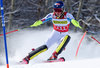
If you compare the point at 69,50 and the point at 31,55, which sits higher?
the point at 31,55

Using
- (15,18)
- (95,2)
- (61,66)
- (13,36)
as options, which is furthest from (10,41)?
(61,66)

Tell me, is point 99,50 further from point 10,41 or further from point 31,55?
point 10,41

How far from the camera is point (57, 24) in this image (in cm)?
509

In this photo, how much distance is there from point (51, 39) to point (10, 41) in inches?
360

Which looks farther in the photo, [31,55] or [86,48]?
[86,48]

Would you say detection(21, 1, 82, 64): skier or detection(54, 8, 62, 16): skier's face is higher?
detection(54, 8, 62, 16): skier's face

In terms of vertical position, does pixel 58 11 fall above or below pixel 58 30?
above

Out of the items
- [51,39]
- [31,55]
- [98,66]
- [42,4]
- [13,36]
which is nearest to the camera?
[98,66]

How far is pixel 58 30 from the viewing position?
17.0 feet

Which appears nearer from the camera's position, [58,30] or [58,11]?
[58,11]

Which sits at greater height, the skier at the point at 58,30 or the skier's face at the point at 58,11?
the skier's face at the point at 58,11

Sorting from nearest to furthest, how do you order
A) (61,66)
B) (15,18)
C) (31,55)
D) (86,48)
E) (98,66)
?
(98,66) → (61,66) → (31,55) → (86,48) → (15,18)

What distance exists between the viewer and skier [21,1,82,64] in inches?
188

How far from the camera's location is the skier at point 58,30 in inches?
188
